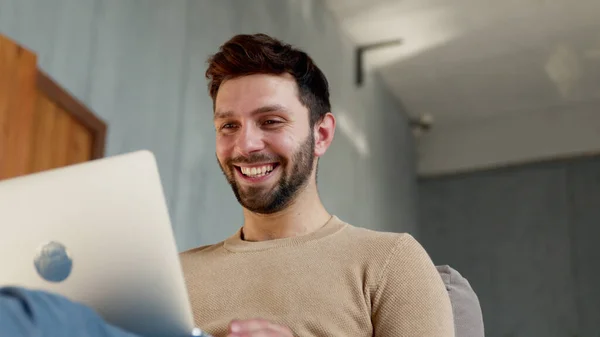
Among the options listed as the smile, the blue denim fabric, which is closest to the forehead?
the smile

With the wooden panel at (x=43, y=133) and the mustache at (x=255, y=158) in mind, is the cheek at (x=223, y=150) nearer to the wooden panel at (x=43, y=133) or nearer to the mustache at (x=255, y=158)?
the mustache at (x=255, y=158)

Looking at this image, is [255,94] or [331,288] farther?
[255,94]

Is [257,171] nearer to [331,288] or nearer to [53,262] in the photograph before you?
[331,288]

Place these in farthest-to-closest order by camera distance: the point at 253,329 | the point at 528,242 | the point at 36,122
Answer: the point at 528,242 < the point at 36,122 < the point at 253,329

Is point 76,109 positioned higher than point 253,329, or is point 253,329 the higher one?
point 76,109

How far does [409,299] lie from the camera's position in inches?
50.3

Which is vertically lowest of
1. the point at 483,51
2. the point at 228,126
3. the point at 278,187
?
the point at 278,187

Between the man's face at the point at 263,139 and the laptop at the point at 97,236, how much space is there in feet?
1.72

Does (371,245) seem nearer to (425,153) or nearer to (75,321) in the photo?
(75,321)

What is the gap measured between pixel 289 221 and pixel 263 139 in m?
0.17

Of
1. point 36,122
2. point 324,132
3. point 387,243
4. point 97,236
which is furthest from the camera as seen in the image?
point 36,122

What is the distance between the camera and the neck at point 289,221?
153cm

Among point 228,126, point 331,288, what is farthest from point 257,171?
point 331,288

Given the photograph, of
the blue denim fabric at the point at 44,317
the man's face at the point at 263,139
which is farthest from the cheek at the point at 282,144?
the blue denim fabric at the point at 44,317
